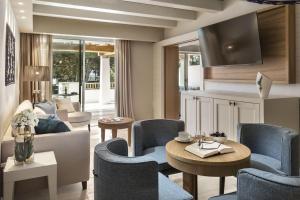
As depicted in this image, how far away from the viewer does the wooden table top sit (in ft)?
6.01

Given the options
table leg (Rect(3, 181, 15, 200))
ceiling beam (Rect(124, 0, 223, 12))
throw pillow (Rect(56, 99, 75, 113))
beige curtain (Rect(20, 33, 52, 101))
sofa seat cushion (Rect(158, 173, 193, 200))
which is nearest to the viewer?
sofa seat cushion (Rect(158, 173, 193, 200))

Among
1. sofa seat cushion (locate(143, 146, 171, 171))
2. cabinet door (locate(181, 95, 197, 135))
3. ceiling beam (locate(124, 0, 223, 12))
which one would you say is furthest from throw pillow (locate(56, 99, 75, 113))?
sofa seat cushion (locate(143, 146, 171, 171))

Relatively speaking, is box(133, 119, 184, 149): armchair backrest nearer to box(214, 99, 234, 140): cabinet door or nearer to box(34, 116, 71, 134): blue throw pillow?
box(34, 116, 71, 134): blue throw pillow

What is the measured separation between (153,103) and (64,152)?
4.47 metres

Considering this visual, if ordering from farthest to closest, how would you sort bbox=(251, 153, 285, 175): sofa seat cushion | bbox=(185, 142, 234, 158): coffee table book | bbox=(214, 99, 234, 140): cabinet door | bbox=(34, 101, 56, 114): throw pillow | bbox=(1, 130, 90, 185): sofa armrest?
1. bbox=(34, 101, 56, 114): throw pillow
2. bbox=(214, 99, 234, 140): cabinet door
3. bbox=(1, 130, 90, 185): sofa armrest
4. bbox=(251, 153, 285, 175): sofa seat cushion
5. bbox=(185, 142, 234, 158): coffee table book

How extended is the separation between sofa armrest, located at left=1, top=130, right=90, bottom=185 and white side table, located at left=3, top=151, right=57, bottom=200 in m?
0.20

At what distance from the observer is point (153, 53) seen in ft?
22.6

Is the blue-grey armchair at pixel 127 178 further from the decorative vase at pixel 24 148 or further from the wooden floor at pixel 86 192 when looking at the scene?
the wooden floor at pixel 86 192

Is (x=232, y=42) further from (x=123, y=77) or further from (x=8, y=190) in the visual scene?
(x=8, y=190)

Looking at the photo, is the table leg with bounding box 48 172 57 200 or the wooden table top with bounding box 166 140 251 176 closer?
the wooden table top with bounding box 166 140 251 176

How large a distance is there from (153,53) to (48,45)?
275cm

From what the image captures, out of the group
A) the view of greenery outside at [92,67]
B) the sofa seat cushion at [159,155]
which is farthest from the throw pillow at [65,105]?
the sofa seat cushion at [159,155]

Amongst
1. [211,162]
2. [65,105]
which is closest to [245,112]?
[211,162]

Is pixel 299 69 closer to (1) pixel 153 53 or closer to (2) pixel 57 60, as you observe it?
(1) pixel 153 53
